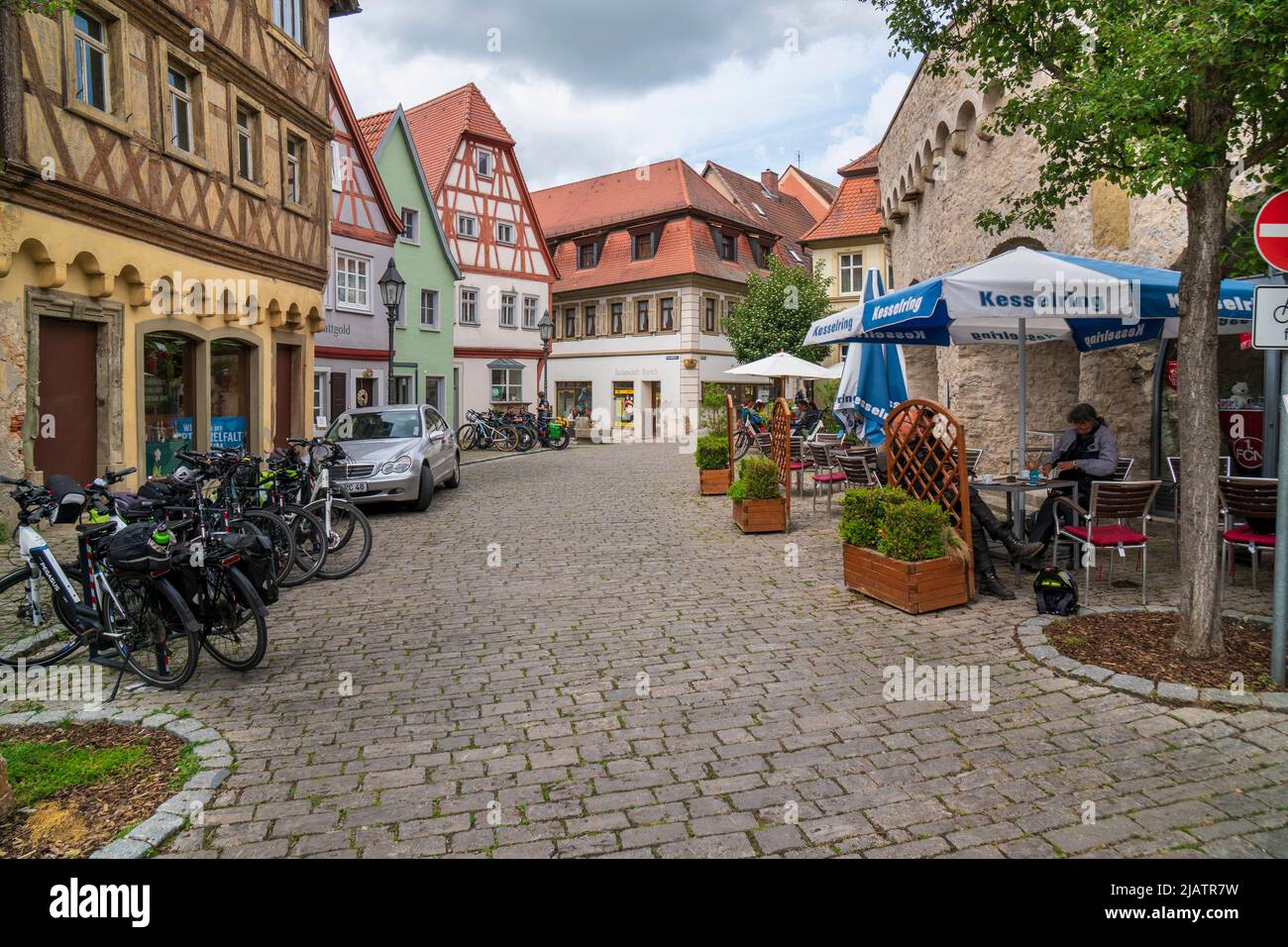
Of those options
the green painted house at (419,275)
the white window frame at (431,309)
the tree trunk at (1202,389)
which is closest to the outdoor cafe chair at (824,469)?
the tree trunk at (1202,389)

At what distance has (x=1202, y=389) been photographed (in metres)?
5.25

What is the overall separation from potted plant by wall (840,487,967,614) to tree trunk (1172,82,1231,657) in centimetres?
173

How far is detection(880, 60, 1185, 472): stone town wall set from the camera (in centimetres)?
1048

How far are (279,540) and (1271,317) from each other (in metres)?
7.55

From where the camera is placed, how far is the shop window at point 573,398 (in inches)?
1654

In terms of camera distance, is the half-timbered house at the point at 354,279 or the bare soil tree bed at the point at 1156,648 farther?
the half-timbered house at the point at 354,279

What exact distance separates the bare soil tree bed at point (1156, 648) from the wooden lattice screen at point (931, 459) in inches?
45.0

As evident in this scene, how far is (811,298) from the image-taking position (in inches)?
1298

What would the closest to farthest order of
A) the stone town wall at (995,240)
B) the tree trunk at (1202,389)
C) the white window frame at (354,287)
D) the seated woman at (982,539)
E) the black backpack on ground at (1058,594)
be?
the tree trunk at (1202,389) → the black backpack on ground at (1058,594) → the seated woman at (982,539) → the stone town wall at (995,240) → the white window frame at (354,287)

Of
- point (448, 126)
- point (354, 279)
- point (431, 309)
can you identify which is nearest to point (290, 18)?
point (354, 279)

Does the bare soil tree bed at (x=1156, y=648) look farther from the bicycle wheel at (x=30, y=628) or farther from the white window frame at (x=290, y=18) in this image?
the white window frame at (x=290, y=18)

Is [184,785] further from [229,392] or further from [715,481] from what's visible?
[229,392]

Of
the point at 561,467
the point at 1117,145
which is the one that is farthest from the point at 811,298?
the point at 1117,145
